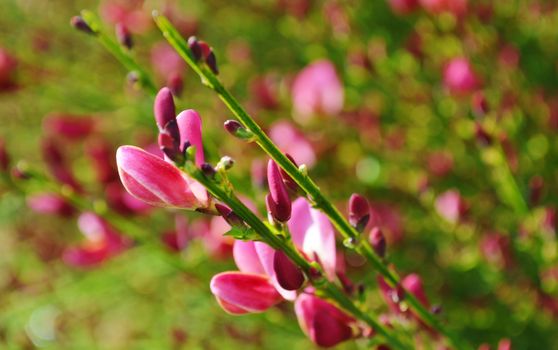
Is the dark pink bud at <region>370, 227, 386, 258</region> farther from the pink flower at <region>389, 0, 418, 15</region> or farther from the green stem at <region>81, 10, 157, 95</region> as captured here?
the pink flower at <region>389, 0, 418, 15</region>

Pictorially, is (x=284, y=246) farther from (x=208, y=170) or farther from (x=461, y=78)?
(x=461, y=78)

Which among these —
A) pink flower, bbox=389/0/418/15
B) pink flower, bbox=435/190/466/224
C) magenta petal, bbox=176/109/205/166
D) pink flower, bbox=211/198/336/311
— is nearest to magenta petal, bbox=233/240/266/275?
pink flower, bbox=211/198/336/311

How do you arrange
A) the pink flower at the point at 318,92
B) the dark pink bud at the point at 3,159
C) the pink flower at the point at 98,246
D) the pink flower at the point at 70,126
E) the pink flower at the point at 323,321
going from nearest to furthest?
the pink flower at the point at 323,321
the dark pink bud at the point at 3,159
the pink flower at the point at 98,246
the pink flower at the point at 318,92
the pink flower at the point at 70,126

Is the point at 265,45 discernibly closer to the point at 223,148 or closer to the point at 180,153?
the point at 223,148

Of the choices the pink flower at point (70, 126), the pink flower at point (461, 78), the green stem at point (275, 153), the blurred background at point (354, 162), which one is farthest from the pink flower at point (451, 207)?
the pink flower at point (70, 126)

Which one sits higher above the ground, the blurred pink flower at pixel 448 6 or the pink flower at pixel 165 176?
the pink flower at pixel 165 176

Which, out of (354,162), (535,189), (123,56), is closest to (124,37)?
(123,56)

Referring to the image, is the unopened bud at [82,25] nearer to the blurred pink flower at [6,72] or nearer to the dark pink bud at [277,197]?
the dark pink bud at [277,197]
